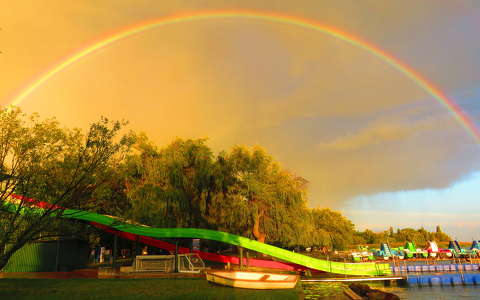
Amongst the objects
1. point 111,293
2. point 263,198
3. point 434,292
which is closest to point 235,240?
point 263,198

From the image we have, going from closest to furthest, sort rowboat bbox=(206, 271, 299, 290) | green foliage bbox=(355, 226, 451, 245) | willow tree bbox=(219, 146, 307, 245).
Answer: rowboat bbox=(206, 271, 299, 290), willow tree bbox=(219, 146, 307, 245), green foliage bbox=(355, 226, 451, 245)

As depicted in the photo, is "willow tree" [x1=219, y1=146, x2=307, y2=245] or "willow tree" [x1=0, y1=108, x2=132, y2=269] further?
"willow tree" [x1=219, y1=146, x2=307, y2=245]

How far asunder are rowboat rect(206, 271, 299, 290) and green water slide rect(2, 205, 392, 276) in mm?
7044

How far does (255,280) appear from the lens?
18.4 metres

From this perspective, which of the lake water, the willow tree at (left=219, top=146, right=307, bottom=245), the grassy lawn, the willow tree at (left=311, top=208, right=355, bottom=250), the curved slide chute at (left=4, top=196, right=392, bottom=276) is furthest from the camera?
the willow tree at (left=311, top=208, right=355, bottom=250)

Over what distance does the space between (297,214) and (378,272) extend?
1055 centimetres

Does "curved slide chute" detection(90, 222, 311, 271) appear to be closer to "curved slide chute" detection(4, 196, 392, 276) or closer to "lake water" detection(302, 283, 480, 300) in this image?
"curved slide chute" detection(4, 196, 392, 276)

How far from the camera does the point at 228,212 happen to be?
34688 mm

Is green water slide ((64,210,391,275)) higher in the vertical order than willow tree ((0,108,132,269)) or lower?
lower

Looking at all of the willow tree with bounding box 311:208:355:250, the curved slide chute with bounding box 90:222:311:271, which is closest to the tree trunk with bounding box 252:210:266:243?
the curved slide chute with bounding box 90:222:311:271

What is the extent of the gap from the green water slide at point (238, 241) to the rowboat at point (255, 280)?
704 cm

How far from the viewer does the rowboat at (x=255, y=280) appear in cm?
1834

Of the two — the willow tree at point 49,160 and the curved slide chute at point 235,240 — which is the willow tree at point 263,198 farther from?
the willow tree at point 49,160

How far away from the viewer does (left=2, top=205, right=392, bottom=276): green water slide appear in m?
25.7
